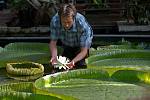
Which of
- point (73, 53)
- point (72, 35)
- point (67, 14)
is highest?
point (67, 14)

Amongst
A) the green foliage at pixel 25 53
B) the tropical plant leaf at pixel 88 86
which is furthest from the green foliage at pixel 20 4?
the tropical plant leaf at pixel 88 86

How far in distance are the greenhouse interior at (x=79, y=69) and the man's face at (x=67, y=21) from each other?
0.78 feet

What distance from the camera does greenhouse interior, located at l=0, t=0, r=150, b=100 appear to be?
3508 millimetres

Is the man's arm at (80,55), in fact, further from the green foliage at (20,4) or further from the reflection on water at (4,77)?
the green foliage at (20,4)

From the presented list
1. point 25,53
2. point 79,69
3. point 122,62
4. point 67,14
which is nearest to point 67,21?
point 67,14

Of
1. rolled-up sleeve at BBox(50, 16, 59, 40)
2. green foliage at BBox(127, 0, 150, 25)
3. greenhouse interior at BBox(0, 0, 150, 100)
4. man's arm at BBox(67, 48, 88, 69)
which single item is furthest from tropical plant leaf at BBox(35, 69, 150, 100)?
green foliage at BBox(127, 0, 150, 25)

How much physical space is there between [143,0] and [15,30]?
8.53 ft

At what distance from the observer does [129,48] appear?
5.66 meters

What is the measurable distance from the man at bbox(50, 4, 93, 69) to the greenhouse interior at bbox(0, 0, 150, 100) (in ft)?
0.24

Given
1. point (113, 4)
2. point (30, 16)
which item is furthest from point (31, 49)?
point (113, 4)

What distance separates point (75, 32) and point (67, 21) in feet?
1.05

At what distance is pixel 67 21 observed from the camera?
4.34 m

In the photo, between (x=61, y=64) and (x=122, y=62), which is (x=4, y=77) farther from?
(x=122, y=62)

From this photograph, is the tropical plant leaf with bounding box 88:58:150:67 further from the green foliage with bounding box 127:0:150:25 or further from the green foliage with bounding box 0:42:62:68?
the green foliage with bounding box 127:0:150:25
